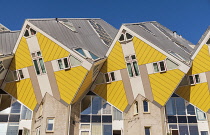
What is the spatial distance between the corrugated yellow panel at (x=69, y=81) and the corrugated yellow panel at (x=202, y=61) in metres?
13.2

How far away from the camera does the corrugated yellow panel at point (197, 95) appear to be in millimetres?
27906

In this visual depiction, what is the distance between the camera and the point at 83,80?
25.8 m

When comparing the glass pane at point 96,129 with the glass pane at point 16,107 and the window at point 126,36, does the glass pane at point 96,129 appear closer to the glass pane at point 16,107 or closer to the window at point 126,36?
the glass pane at point 16,107

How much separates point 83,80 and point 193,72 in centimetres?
1335

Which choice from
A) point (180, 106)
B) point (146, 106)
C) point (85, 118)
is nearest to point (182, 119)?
point (180, 106)

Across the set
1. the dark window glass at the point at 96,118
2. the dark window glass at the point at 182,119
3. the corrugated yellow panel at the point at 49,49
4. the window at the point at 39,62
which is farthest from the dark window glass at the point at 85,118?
the dark window glass at the point at 182,119

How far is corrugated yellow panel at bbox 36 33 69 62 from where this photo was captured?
26625mm

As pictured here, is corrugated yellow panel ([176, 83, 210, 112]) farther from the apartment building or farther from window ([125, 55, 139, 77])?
window ([125, 55, 139, 77])

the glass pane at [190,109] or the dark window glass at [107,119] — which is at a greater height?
the glass pane at [190,109]

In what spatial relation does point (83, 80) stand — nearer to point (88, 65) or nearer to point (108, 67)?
point (88, 65)

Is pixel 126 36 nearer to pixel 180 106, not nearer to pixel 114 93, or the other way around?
pixel 114 93

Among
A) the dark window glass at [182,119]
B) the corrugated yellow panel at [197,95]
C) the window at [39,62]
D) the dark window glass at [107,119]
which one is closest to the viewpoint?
the window at [39,62]

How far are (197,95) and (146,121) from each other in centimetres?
743

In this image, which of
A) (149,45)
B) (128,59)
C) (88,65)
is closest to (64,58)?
(88,65)
